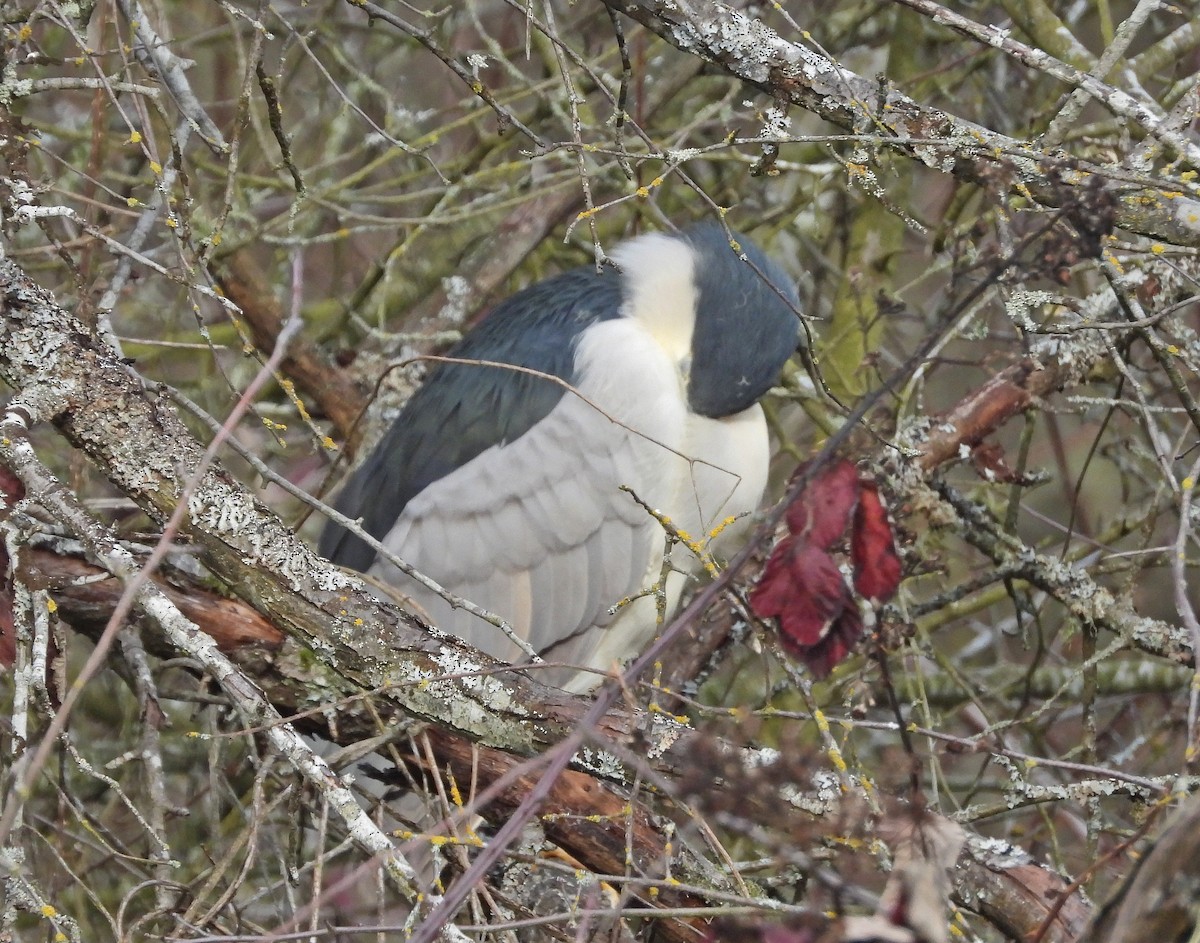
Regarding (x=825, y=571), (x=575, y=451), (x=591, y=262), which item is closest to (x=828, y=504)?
(x=825, y=571)

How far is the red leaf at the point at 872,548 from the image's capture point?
1.62m

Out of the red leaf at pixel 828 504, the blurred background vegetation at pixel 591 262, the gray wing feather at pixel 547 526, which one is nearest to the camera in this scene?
the red leaf at pixel 828 504

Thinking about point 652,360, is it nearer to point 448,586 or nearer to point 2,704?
point 448,586

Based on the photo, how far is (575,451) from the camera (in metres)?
3.04

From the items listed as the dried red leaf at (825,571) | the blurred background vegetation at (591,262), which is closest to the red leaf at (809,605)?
the dried red leaf at (825,571)

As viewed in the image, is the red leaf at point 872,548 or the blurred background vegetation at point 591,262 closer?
the red leaf at point 872,548

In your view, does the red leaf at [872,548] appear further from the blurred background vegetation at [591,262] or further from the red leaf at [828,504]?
the blurred background vegetation at [591,262]

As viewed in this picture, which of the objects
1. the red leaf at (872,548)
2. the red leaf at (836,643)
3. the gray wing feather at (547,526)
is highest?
the red leaf at (872,548)

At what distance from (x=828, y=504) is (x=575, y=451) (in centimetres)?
150

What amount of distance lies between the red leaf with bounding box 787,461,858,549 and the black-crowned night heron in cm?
136

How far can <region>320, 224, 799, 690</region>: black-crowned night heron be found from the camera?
3029mm

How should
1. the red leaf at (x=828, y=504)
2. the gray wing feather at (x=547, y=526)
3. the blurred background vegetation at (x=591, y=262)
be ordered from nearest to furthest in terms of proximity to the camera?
the red leaf at (x=828, y=504) → the blurred background vegetation at (x=591, y=262) → the gray wing feather at (x=547, y=526)

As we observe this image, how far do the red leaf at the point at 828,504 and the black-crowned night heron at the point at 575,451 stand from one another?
4.46 feet

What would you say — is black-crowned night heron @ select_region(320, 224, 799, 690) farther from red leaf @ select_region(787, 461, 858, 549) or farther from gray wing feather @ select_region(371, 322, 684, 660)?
red leaf @ select_region(787, 461, 858, 549)
